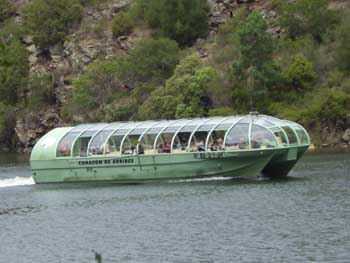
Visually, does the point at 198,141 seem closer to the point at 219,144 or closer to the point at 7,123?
the point at 219,144

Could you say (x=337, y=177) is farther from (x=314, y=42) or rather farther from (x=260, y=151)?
(x=314, y=42)

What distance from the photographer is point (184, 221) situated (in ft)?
184

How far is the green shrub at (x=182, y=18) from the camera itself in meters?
158

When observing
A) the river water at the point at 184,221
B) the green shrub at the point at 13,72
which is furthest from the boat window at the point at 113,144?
the green shrub at the point at 13,72

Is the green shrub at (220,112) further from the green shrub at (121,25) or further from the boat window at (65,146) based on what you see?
the boat window at (65,146)

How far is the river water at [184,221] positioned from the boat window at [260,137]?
113 inches

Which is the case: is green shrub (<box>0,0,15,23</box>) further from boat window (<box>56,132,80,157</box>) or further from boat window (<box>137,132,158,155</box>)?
boat window (<box>137,132,158,155</box>)

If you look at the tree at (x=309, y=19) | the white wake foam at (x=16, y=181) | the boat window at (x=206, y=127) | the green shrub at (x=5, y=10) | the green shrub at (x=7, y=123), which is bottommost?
the green shrub at (x=7, y=123)

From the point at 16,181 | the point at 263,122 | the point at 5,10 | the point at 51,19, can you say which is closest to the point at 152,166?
the point at 263,122

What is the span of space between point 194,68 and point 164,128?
5938cm

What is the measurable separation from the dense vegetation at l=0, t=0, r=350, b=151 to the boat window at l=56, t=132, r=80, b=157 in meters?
45.6

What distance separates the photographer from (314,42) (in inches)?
5522

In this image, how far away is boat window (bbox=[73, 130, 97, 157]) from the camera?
3199 inches

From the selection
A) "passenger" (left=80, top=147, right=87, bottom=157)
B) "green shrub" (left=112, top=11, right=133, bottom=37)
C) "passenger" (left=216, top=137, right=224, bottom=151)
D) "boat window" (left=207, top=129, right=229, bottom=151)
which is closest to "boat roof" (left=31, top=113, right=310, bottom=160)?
"boat window" (left=207, top=129, right=229, bottom=151)
